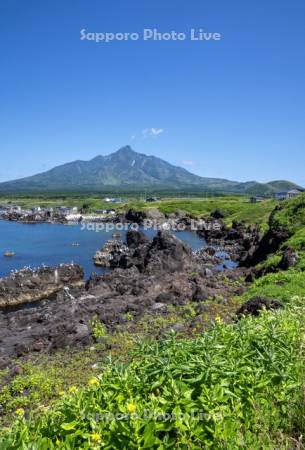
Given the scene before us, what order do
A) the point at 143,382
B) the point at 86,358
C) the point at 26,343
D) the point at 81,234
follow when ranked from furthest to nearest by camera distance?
the point at 81,234, the point at 26,343, the point at 86,358, the point at 143,382

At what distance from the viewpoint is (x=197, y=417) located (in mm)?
4516

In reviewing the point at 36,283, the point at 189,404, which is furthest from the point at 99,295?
the point at 189,404

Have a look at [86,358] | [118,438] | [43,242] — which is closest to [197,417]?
[118,438]

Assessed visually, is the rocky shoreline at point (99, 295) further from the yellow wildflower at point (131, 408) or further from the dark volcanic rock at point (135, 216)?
the dark volcanic rock at point (135, 216)

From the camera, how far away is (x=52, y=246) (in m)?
71.3

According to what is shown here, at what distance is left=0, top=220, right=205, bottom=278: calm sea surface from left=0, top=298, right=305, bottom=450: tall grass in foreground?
4386cm

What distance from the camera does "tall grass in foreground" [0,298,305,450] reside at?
Result: 4.38 meters

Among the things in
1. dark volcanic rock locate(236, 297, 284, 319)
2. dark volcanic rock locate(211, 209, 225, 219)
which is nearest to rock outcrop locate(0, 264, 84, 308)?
dark volcanic rock locate(236, 297, 284, 319)

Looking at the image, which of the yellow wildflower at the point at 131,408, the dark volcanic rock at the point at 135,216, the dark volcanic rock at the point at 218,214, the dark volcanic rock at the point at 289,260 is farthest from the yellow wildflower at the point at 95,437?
the dark volcanic rock at the point at 135,216

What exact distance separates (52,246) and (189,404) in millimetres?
68888

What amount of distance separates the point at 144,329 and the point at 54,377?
6.04m

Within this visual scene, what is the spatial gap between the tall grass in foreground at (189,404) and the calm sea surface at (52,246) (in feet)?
144

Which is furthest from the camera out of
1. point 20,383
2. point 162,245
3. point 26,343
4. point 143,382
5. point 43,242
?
point 43,242

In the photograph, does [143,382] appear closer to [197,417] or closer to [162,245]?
[197,417]
